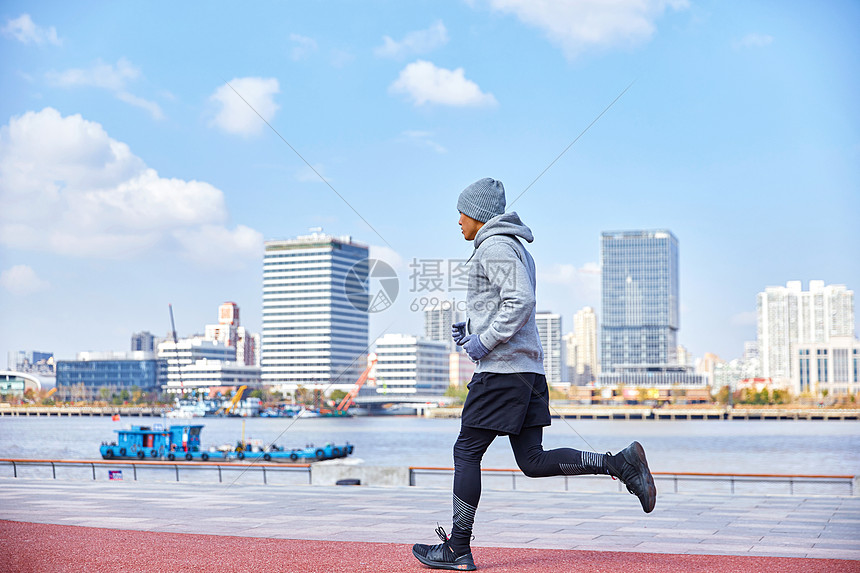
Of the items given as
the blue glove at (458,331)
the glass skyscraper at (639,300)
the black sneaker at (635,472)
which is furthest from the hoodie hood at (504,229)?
the glass skyscraper at (639,300)

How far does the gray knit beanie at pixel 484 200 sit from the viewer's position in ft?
14.0

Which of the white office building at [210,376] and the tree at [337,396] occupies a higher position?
the white office building at [210,376]

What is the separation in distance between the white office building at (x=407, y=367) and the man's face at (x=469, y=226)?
147 metres

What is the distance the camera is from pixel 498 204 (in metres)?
4.29

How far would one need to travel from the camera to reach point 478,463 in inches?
161

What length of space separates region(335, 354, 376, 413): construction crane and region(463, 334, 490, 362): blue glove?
12430cm

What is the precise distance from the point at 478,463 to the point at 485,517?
2.91 metres

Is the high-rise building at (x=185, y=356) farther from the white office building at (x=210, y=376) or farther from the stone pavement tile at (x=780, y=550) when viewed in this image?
the stone pavement tile at (x=780, y=550)

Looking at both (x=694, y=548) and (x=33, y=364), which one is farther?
(x=33, y=364)

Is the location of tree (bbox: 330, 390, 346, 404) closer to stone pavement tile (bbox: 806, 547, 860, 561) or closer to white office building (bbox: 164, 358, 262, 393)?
white office building (bbox: 164, 358, 262, 393)

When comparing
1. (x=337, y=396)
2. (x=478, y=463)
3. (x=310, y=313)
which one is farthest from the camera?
(x=310, y=313)

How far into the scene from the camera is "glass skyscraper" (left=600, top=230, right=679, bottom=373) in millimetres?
Answer: 175375

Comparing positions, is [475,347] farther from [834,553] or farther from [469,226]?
[834,553]

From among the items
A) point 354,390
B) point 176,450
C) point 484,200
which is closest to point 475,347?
point 484,200
